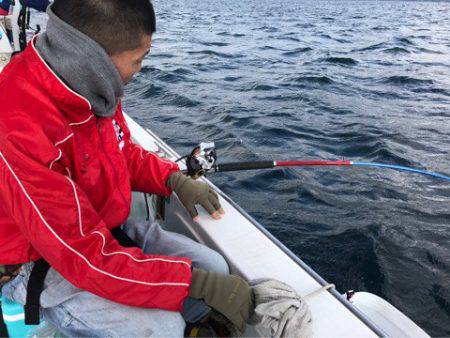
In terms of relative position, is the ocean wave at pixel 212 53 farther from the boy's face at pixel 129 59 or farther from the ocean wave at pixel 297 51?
the boy's face at pixel 129 59

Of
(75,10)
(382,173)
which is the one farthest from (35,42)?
(382,173)

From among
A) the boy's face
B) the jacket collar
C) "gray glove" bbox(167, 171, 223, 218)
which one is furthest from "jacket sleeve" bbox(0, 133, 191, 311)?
"gray glove" bbox(167, 171, 223, 218)

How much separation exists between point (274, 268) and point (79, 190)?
0.92 metres

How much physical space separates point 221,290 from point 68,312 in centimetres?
61

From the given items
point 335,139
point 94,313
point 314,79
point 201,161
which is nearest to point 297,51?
point 314,79

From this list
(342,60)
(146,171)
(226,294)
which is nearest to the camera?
(226,294)

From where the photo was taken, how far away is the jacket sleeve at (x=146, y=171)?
228 cm

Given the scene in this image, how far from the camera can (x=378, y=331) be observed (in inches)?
59.2

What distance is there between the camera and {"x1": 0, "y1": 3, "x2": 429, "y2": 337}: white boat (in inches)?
60.9

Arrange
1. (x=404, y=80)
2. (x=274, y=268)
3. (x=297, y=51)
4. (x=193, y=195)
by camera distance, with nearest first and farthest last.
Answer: (x=274, y=268)
(x=193, y=195)
(x=404, y=80)
(x=297, y=51)

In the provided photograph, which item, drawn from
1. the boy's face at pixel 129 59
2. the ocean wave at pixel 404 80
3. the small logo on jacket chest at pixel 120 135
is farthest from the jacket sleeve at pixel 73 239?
the ocean wave at pixel 404 80

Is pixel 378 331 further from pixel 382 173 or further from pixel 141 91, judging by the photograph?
pixel 141 91

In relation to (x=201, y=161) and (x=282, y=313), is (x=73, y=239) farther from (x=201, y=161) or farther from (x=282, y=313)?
(x=201, y=161)

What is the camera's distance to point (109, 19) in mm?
1426
